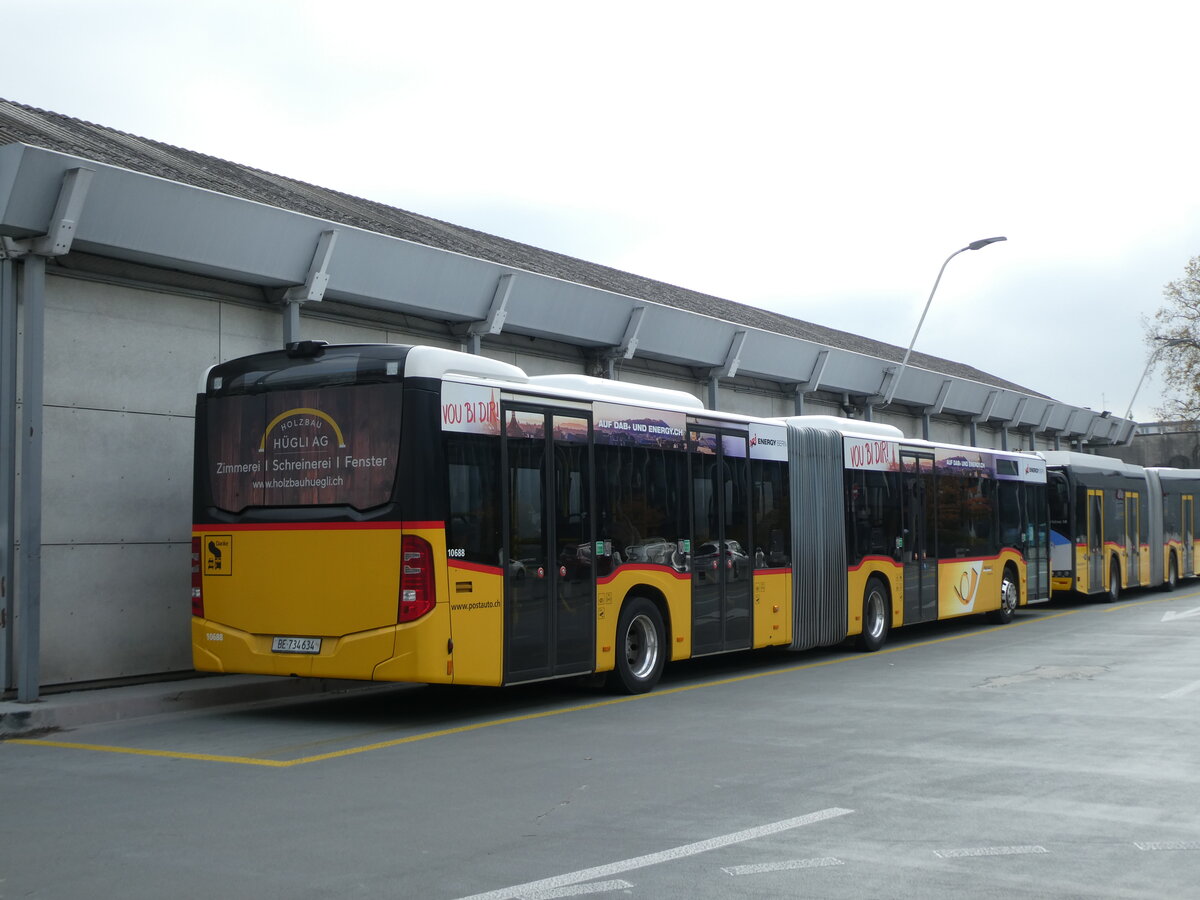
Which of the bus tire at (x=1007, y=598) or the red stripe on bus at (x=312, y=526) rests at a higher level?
the red stripe on bus at (x=312, y=526)

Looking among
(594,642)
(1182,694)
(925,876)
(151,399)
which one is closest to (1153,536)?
(1182,694)

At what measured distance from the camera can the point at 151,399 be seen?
14.3 m

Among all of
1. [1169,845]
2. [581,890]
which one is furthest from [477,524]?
[1169,845]

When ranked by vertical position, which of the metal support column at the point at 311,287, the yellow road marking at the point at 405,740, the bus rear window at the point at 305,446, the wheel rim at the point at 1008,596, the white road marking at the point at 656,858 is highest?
the metal support column at the point at 311,287

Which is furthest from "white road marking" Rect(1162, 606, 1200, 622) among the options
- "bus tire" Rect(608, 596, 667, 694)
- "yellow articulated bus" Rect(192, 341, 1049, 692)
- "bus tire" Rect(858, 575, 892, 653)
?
"bus tire" Rect(608, 596, 667, 694)

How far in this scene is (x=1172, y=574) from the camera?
33.7 meters

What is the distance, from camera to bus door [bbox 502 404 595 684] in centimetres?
1186

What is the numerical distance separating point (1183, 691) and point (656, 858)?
849 cm

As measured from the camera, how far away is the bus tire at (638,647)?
1338 cm

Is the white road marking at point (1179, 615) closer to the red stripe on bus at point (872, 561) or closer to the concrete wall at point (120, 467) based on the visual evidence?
the red stripe on bus at point (872, 561)

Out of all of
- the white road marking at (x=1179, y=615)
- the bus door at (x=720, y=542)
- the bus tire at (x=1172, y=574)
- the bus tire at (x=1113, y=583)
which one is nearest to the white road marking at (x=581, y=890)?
the bus door at (x=720, y=542)

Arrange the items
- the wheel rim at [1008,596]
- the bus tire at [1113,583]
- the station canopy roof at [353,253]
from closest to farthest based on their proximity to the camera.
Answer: the station canopy roof at [353,253], the wheel rim at [1008,596], the bus tire at [1113,583]

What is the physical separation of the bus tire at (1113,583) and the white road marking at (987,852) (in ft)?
79.0

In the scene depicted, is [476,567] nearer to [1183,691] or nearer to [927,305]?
[1183,691]
